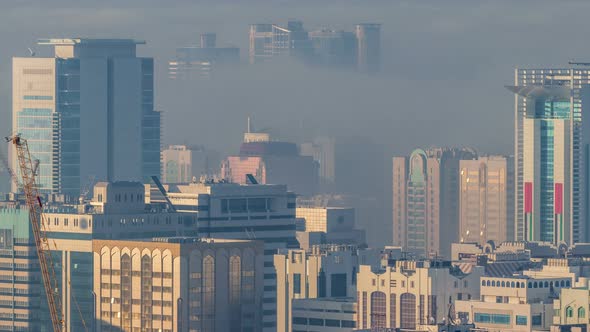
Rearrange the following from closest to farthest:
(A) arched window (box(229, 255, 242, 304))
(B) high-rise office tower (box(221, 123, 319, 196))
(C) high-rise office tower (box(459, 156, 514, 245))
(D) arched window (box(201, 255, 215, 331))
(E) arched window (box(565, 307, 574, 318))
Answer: (E) arched window (box(565, 307, 574, 318))
(D) arched window (box(201, 255, 215, 331))
(A) arched window (box(229, 255, 242, 304))
(B) high-rise office tower (box(221, 123, 319, 196))
(C) high-rise office tower (box(459, 156, 514, 245))

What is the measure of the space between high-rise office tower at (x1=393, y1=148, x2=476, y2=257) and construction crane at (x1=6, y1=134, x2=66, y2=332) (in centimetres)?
6147

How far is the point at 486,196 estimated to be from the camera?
630ft

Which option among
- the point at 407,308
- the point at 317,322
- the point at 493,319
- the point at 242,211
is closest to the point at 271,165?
the point at 242,211

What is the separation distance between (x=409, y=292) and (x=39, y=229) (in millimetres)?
17941

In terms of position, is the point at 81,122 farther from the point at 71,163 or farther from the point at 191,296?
the point at 191,296

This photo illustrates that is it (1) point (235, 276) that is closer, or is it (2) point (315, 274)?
(1) point (235, 276)

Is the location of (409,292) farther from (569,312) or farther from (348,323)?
(569,312)

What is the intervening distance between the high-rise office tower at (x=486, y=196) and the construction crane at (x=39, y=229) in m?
65.0

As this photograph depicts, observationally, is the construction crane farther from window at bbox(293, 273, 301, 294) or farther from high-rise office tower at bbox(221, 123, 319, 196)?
high-rise office tower at bbox(221, 123, 319, 196)

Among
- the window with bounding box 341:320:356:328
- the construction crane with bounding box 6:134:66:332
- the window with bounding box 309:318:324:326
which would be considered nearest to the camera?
the construction crane with bounding box 6:134:66:332

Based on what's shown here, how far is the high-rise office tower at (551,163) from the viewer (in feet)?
579

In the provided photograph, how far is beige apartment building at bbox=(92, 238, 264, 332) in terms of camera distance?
110688mm

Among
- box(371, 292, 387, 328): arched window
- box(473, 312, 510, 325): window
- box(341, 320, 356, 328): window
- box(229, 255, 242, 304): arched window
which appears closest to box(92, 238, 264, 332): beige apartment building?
box(229, 255, 242, 304): arched window

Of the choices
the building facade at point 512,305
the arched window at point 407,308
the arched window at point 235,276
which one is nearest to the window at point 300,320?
the arched window at point 407,308
